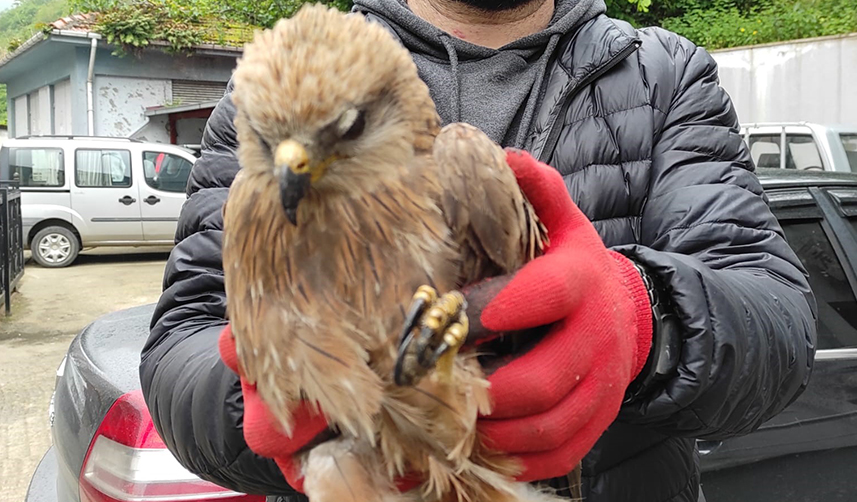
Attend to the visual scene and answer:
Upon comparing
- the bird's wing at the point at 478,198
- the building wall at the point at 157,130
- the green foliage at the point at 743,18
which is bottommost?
the bird's wing at the point at 478,198

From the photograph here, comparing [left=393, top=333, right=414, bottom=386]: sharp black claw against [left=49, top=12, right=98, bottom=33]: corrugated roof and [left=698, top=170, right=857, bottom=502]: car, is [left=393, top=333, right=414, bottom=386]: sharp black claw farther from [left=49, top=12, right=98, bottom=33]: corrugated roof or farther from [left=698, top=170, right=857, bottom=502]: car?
[left=49, top=12, right=98, bottom=33]: corrugated roof

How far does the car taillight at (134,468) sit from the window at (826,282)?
113 inches

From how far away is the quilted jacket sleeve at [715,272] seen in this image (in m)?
1.66

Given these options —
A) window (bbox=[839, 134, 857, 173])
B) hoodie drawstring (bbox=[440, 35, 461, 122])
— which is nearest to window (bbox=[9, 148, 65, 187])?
window (bbox=[839, 134, 857, 173])

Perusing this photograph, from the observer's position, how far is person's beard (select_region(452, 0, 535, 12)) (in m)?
2.25

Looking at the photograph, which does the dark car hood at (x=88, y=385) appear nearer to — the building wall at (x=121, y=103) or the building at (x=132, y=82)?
the building at (x=132, y=82)

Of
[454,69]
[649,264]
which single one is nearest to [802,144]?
[454,69]

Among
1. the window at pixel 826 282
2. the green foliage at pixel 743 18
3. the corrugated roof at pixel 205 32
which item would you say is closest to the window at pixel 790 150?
the green foliage at pixel 743 18

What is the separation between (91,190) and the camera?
15438 mm

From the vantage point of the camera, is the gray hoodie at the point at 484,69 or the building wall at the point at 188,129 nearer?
the gray hoodie at the point at 484,69

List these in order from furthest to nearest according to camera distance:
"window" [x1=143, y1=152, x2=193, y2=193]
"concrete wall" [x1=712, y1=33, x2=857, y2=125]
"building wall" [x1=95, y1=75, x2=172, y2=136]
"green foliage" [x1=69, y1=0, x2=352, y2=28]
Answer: "building wall" [x1=95, y1=75, x2=172, y2=136]
"green foliage" [x1=69, y1=0, x2=352, y2=28]
"window" [x1=143, y1=152, x2=193, y2=193]
"concrete wall" [x1=712, y1=33, x2=857, y2=125]

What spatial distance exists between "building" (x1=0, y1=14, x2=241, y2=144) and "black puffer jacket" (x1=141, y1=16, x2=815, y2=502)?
690 inches

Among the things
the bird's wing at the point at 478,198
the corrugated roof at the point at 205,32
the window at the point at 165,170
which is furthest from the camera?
the corrugated roof at the point at 205,32

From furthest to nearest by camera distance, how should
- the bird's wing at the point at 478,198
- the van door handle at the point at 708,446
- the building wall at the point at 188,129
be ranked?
the building wall at the point at 188,129 < the van door handle at the point at 708,446 < the bird's wing at the point at 478,198
